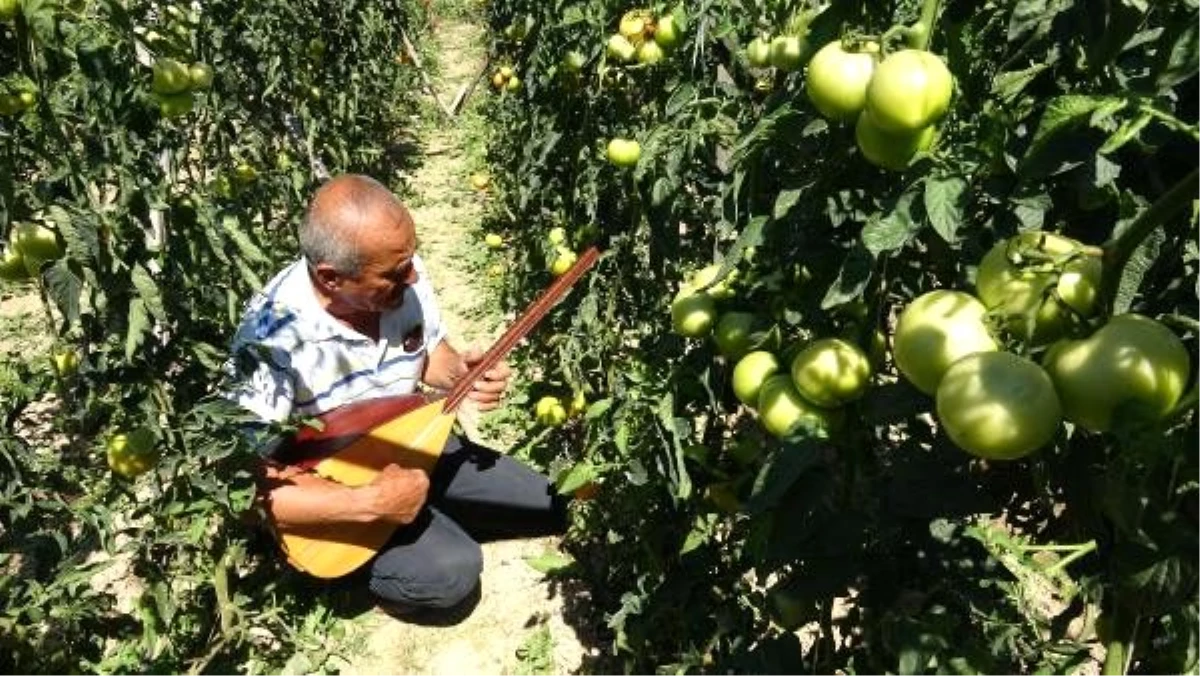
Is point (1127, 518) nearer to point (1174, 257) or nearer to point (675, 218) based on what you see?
point (1174, 257)

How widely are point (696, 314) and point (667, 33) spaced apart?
3.35 feet

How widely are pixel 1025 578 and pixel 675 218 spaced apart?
5.45 feet

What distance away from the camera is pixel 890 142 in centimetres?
100

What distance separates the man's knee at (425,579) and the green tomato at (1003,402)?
2.31 metres

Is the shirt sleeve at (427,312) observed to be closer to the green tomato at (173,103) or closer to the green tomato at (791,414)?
the green tomato at (173,103)

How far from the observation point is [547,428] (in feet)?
11.0

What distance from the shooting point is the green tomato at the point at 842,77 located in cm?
99

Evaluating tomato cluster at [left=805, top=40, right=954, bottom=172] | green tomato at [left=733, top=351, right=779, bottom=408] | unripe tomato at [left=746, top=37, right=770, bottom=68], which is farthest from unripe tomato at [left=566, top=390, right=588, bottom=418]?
tomato cluster at [left=805, top=40, right=954, bottom=172]

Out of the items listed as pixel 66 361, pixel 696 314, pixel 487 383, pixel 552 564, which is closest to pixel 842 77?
pixel 696 314

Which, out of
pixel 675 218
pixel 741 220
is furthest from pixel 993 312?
pixel 675 218

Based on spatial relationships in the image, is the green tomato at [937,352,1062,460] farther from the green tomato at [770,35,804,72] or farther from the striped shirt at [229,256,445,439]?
the striped shirt at [229,256,445,439]

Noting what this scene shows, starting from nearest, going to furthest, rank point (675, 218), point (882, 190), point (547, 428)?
point (882, 190), point (675, 218), point (547, 428)

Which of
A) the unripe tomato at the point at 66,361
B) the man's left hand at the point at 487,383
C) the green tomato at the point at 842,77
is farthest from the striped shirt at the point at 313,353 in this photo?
the green tomato at the point at 842,77

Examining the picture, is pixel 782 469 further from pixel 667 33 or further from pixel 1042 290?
pixel 667 33
